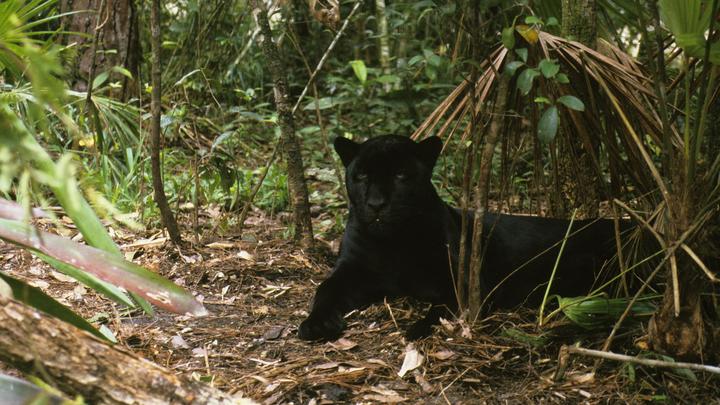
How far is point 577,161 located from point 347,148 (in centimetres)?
111

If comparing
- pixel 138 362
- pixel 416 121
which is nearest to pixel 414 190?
pixel 138 362

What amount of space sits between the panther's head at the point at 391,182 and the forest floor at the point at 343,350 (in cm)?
41

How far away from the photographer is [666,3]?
7.21 feet

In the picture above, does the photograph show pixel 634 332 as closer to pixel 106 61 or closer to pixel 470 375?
pixel 470 375

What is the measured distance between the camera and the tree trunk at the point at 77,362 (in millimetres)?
1392

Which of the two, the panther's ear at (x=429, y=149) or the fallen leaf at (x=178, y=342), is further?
the panther's ear at (x=429, y=149)

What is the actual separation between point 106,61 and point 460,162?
274cm

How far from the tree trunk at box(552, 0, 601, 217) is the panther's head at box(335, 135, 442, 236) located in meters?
0.71

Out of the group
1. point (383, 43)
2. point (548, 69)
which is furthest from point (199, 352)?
point (383, 43)

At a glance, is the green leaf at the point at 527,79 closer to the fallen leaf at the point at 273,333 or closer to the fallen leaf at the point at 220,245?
the fallen leaf at the point at 273,333

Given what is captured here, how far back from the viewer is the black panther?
10.6ft

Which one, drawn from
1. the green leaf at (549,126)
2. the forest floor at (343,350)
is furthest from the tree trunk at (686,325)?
the green leaf at (549,126)

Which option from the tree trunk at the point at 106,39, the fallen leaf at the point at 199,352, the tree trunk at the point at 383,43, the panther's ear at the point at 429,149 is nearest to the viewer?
the fallen leaf at the point at 199,352

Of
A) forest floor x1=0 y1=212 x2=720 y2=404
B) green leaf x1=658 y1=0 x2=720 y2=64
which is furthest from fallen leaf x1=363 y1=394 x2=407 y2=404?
green leaf x1=658 y1=0 x2=720 y2=64
